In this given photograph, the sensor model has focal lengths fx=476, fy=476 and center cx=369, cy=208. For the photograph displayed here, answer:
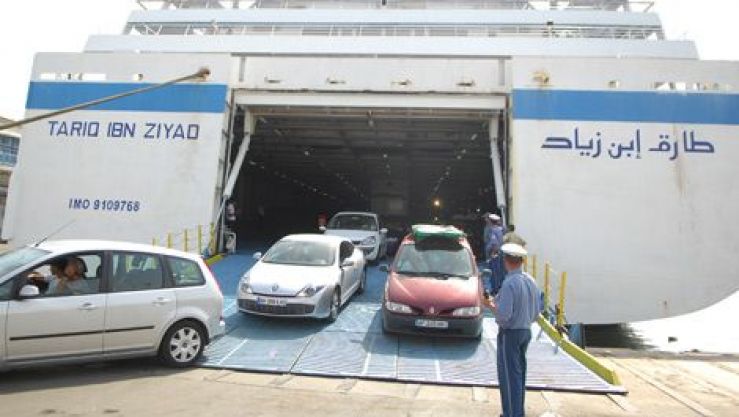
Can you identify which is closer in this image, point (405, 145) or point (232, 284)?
point (232, 284)

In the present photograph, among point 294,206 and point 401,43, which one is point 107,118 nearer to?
point 401,43

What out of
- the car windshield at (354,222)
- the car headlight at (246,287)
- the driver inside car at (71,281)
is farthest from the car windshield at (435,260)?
the car windshield at (354,222)

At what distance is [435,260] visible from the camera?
8.32 m

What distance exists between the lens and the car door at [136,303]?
557 cm

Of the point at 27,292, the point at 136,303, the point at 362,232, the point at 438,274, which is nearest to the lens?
the point at 27,292

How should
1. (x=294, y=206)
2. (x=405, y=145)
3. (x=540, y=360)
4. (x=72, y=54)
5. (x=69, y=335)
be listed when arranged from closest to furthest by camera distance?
(x=69, y=335)
(x=540, y=360)
(x=72, y=54)
(x=405, y=145)
(x=294, y=206)

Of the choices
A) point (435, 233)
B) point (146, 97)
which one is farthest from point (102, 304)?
point (146, 97)

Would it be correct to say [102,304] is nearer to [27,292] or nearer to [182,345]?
[27,292]

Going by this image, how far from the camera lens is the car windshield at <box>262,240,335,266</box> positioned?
8609 millimetres

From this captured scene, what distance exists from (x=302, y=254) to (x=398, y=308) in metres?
2.37

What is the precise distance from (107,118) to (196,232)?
439 cm

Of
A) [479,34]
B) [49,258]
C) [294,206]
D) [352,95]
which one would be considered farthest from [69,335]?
[294,206]

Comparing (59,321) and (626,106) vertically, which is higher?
(626,106)

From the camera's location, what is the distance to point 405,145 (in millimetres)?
21156
